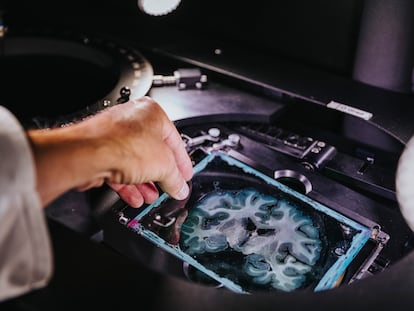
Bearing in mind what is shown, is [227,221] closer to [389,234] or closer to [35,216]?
[389,234]

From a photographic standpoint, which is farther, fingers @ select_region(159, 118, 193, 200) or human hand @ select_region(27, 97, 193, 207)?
fingers @ select_region(159, 118, 193, 200)

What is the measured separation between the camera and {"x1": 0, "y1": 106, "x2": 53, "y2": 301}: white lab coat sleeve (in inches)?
28.2

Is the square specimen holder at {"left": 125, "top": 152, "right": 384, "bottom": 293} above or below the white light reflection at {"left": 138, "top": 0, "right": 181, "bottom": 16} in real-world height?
below

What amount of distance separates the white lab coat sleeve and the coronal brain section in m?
0.35

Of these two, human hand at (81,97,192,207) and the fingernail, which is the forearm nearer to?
human hand at (81,97,192,207)

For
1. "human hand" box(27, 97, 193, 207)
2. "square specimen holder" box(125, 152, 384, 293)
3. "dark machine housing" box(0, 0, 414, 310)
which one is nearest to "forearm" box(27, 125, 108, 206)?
"human hand" box(27, 97, 193, 207)

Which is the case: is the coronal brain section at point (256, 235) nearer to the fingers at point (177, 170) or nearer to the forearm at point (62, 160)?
the fingers at point (177, 170)

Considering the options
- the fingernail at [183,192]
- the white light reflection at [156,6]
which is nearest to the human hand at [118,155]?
the fingernail at [183,192]

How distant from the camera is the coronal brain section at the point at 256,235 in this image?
1.02 meters

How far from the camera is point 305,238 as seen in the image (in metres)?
1.08

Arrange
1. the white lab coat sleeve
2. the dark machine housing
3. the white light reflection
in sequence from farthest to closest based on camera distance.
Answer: the white light reflection, the dark machine housing, the white lab coat sleeve

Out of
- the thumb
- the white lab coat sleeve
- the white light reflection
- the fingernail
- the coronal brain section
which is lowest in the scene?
the coronal brain section

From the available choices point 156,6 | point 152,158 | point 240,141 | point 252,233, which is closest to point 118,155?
point 152,158

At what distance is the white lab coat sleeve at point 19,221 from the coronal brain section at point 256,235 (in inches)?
14.0
